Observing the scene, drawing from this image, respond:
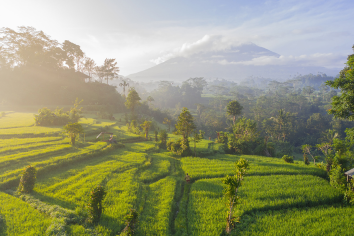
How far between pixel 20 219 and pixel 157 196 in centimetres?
678

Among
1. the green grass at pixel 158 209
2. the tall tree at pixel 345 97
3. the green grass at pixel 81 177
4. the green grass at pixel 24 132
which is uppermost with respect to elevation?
the tall tree at pixel 345 97

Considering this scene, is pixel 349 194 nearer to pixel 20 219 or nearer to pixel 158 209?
pixel 158 209

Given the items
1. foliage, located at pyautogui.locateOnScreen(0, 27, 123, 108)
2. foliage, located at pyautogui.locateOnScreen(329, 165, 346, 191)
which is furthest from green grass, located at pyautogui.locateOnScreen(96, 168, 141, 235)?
foliage, located at pyautogui.locateOnScreen(0, 27, 123, 108)

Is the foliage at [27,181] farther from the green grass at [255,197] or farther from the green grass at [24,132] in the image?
the green grass at [24,132]

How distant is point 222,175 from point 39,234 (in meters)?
12.1

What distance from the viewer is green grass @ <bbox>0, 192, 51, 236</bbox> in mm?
6902

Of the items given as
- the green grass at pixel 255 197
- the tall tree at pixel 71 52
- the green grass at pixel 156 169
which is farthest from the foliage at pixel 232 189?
the tall tree at pixel 71 52

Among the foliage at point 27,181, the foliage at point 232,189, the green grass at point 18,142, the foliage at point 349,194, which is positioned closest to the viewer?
the foliage at point 232,189

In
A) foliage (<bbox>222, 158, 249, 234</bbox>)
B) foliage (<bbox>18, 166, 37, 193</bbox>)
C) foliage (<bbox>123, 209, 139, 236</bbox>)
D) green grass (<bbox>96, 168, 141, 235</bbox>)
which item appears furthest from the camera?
foliage (<bbox>18, 166, 37, 193</bbox>)

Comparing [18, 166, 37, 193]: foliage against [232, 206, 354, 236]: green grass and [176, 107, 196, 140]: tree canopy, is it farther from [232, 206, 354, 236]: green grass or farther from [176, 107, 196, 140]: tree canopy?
[176, 107, 196, 140]: tree canopy

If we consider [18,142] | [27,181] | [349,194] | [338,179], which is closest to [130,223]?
[27,181]

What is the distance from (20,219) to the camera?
7500mm

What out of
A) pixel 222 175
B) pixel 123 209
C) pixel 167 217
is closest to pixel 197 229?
pixel 167 217

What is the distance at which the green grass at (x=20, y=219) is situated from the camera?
6902mm
